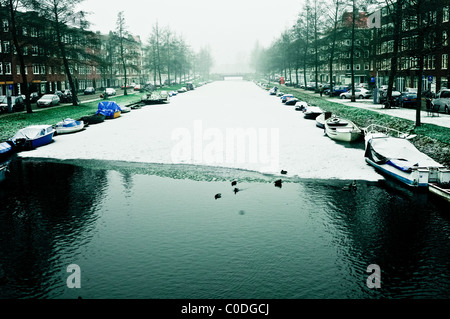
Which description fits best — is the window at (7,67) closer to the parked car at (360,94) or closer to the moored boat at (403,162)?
the parked car at (360,94)

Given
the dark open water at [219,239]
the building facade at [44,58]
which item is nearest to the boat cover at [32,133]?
the dark open water at [219,239]

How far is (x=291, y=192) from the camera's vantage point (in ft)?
65.0

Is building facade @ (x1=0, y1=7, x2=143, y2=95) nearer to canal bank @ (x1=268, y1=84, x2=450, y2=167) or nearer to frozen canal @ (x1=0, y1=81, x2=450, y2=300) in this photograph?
frozen canal @ (x1=0, y1=81, x2=450, y2=300)

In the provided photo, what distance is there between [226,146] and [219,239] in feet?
54.9

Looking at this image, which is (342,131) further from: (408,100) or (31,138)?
(31,138)

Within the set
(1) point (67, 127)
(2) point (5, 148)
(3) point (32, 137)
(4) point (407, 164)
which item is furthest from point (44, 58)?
(4) point (407, 164)

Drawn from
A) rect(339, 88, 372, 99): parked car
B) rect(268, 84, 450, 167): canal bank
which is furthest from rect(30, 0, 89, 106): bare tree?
rect(339, 88, 372, 99): parked car

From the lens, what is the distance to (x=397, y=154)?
73.9ft

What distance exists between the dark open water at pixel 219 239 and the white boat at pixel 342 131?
1071cm

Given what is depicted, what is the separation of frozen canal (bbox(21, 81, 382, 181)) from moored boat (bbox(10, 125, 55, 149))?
75 cm

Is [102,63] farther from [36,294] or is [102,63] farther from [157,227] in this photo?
[36,294]

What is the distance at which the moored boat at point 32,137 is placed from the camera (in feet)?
100

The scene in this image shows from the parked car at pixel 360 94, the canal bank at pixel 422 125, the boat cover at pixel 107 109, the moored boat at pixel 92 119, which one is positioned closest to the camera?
the canal bank at pixel 422 125

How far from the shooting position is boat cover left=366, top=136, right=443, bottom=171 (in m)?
20.9
